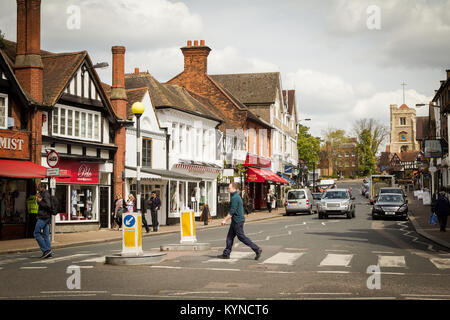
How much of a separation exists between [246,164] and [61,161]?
23727 mm

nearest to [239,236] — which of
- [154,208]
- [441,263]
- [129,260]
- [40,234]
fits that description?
[129,260]

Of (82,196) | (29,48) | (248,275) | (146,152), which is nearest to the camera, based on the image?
(248,275)

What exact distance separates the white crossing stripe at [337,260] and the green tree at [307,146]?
70.2 metres

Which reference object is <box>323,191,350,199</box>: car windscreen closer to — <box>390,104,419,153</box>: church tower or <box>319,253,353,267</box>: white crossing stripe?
<box>319,253,353,267</box>: white crossing stripe

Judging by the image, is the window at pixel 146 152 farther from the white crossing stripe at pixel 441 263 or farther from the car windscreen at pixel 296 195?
the white crossing stripe at pixel 441 263

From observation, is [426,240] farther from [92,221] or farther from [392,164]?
[392,164]

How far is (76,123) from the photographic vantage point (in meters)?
26.4

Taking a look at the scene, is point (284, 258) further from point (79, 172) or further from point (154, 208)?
point (79, 172)

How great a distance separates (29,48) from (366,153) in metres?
99.5

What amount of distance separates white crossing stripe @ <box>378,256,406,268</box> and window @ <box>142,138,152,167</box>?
1915 cm

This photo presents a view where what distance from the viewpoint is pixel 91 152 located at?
2733 cm

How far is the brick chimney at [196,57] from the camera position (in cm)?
4800

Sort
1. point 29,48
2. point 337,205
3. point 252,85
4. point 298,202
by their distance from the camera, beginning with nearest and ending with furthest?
point 29,48
point 337,205
point 298,202
point 252,85
